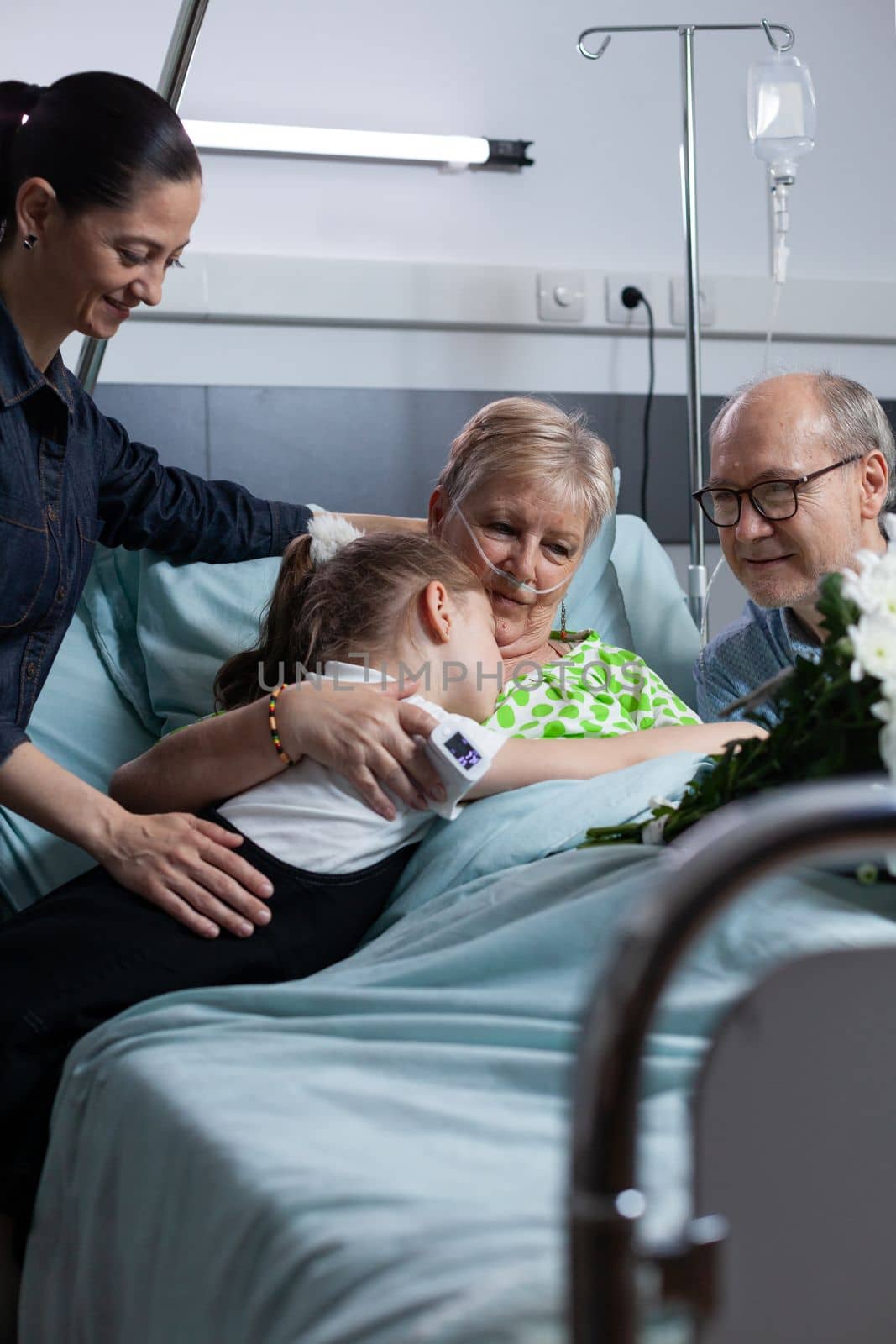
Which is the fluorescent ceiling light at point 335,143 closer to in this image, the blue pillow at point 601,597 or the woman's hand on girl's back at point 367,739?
the blue pillow at point 601,597

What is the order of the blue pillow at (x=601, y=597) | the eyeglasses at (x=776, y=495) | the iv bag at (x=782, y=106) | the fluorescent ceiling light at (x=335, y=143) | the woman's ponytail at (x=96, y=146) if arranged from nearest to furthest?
the woman's ponytail at (x=96, y=146) < the eyeglasses at (x=776, y=495) < the blue pillow at (x=601, y=597) < the iv bag at (x=782, y=106) < the fluorescent ceiling light at (x=335, y=143)

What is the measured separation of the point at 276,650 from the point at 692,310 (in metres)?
1.36

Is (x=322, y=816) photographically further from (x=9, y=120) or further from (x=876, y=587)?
(x=9, y=120)

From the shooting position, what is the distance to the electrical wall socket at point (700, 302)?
3350 mm

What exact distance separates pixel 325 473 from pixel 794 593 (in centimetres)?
126

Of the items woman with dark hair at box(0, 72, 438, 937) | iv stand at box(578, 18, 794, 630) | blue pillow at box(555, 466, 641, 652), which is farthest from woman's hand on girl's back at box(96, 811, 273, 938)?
iv stand at box(578, 18, 794, 630)

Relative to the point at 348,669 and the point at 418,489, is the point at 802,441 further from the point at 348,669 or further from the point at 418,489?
the point at 418,489

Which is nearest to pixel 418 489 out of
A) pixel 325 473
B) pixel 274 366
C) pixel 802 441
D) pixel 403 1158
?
pixel 325 473

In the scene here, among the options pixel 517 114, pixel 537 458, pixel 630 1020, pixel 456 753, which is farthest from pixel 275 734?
pixel 517 114

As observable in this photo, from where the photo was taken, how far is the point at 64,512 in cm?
199

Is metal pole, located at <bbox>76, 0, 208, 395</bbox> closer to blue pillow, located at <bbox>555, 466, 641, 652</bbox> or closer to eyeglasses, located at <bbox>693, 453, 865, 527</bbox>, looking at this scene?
blue pillow, located at <bbox>555, 466, 641, 652</bbox>

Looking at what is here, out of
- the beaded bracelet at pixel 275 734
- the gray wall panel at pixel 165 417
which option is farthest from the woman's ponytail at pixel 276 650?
the gray wall panel at pixel 165 417

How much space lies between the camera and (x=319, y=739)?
5.38 feet

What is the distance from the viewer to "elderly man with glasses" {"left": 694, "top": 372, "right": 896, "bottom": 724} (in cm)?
216
